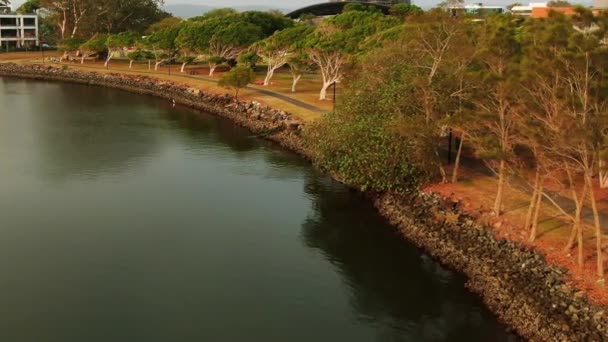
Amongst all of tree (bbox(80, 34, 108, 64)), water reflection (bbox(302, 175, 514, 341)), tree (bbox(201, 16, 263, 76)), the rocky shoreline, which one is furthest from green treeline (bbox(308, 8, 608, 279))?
tree (bbox(80, 34, 108, 64))

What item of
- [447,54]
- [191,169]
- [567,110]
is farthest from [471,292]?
[191,169]

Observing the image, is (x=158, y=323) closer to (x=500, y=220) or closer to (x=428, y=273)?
(x=428, y=273)

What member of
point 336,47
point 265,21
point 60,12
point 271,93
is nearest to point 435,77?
point 336,47

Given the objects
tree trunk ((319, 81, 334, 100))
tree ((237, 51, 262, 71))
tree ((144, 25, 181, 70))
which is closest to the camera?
tree trunk ((319, 81, 334, 100))

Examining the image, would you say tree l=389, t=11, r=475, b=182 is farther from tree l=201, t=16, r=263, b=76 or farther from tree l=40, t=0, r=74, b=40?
tree l=40, t=0, r=74, b=40

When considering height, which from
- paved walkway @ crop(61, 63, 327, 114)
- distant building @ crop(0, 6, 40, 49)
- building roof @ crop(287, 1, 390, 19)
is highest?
building roof @ crop(287, 1, 390, 19)

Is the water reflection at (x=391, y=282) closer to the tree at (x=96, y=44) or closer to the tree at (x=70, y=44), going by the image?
the tree at (x=96, y=44)
